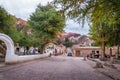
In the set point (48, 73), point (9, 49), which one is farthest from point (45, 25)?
point (48, 73)

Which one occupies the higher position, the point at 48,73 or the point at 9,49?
the point at 9,49

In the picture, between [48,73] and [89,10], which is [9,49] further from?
[89,10]

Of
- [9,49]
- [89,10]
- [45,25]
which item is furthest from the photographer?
[45,25]

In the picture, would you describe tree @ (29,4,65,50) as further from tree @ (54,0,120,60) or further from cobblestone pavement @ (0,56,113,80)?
tree @ (54,0,120,60)

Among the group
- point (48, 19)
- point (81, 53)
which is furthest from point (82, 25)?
point (81, 53)

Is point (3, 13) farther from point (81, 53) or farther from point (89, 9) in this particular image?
point (81, 53)

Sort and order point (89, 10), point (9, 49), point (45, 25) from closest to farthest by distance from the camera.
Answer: point (89, 10), point (9, 49), point (45, 25)

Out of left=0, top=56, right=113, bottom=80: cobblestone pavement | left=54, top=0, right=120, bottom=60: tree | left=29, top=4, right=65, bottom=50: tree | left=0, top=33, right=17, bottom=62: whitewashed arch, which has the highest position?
left=29, top=4, right=65, bottom=50: tree

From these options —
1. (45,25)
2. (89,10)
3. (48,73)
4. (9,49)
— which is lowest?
(48,73)

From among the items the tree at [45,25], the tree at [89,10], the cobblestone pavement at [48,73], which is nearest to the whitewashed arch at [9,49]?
the cobblestone pavement at [48,73]

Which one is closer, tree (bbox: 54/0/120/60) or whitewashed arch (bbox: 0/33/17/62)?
tree (bbox: 54/0/120/60)

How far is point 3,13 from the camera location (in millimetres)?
42188

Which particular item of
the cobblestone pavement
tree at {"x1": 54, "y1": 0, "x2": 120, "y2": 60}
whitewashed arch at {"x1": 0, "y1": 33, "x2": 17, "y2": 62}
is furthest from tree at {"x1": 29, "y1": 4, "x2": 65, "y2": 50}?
tree at {"x1": 54, "y1": 0, "x2": 120, "y2": 60}

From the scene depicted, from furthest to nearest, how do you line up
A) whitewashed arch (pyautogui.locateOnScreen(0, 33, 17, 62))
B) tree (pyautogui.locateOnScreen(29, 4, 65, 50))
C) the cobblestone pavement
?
tree (pyautogui.locateOnScreen(29, 4, 65, 50)) < whitewashed arch (pyautogui.locateOnScreen(0, 33, 17, 62)) < the cobblestone pavement
